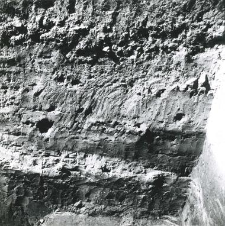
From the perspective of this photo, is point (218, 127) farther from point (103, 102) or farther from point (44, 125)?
point (44, 125)

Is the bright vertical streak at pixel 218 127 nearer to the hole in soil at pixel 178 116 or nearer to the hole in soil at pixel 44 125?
the hole in soil at pixel 178 116

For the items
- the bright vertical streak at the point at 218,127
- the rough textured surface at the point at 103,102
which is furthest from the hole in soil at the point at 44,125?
the bright vertical streak at the point at 218,127

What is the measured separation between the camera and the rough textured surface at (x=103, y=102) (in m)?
1.13

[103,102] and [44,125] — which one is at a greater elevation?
[103,102]

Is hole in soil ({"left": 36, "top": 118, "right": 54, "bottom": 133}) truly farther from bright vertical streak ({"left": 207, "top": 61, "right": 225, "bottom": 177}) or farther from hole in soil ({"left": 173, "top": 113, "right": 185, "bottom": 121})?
bright vertical streak ({"left": 207, "top": 61, "right": 225, "bottom": 177})

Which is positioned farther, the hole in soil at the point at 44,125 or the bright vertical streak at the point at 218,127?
the hole in soil at the point at 44,125

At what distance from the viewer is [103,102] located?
4.05 feet

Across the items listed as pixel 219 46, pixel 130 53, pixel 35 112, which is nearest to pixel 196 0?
pixel 219 46

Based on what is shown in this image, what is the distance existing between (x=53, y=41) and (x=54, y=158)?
48 centimetres

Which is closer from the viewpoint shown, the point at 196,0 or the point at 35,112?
the point at 196,0

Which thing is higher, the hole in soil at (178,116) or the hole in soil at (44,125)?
the hole in soil at (178,116)

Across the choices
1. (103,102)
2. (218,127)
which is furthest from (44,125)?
(218,127)

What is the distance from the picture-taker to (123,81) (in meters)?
1.21

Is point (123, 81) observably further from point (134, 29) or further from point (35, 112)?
point (35, 112)
